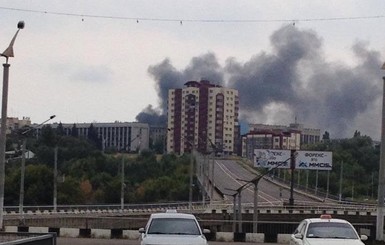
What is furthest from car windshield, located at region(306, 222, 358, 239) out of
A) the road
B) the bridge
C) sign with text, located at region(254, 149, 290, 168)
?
sign with text, located at region(254, 149, 290, 168)

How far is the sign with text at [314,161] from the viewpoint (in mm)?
122812

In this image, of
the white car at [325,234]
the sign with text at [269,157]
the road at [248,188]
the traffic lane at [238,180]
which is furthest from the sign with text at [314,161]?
the white car at [325,234]

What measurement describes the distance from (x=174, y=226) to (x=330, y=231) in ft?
13.3

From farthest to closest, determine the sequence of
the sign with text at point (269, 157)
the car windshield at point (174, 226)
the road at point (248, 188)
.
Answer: the road at point (248, 188)
the sign with text at point (269, 157)
the car windshield at point (174, 226)

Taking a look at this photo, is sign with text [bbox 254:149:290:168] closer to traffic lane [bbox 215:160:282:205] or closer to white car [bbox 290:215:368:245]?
traffic lane [bbox 215:160:282:205]

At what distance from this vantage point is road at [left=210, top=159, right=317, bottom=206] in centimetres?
12626

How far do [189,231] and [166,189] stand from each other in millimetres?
98434

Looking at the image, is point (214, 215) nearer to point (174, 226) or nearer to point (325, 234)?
point (174, 226)

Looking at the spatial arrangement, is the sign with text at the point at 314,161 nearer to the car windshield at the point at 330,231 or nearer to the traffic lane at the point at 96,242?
the traffic lane at the point at 96,242

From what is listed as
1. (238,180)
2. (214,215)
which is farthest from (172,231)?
(238,180)

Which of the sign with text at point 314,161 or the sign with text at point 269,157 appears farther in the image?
the sign with text at point 314,161

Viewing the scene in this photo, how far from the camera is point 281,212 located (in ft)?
303

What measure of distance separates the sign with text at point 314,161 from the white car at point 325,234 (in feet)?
327

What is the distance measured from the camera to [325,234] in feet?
74.2
